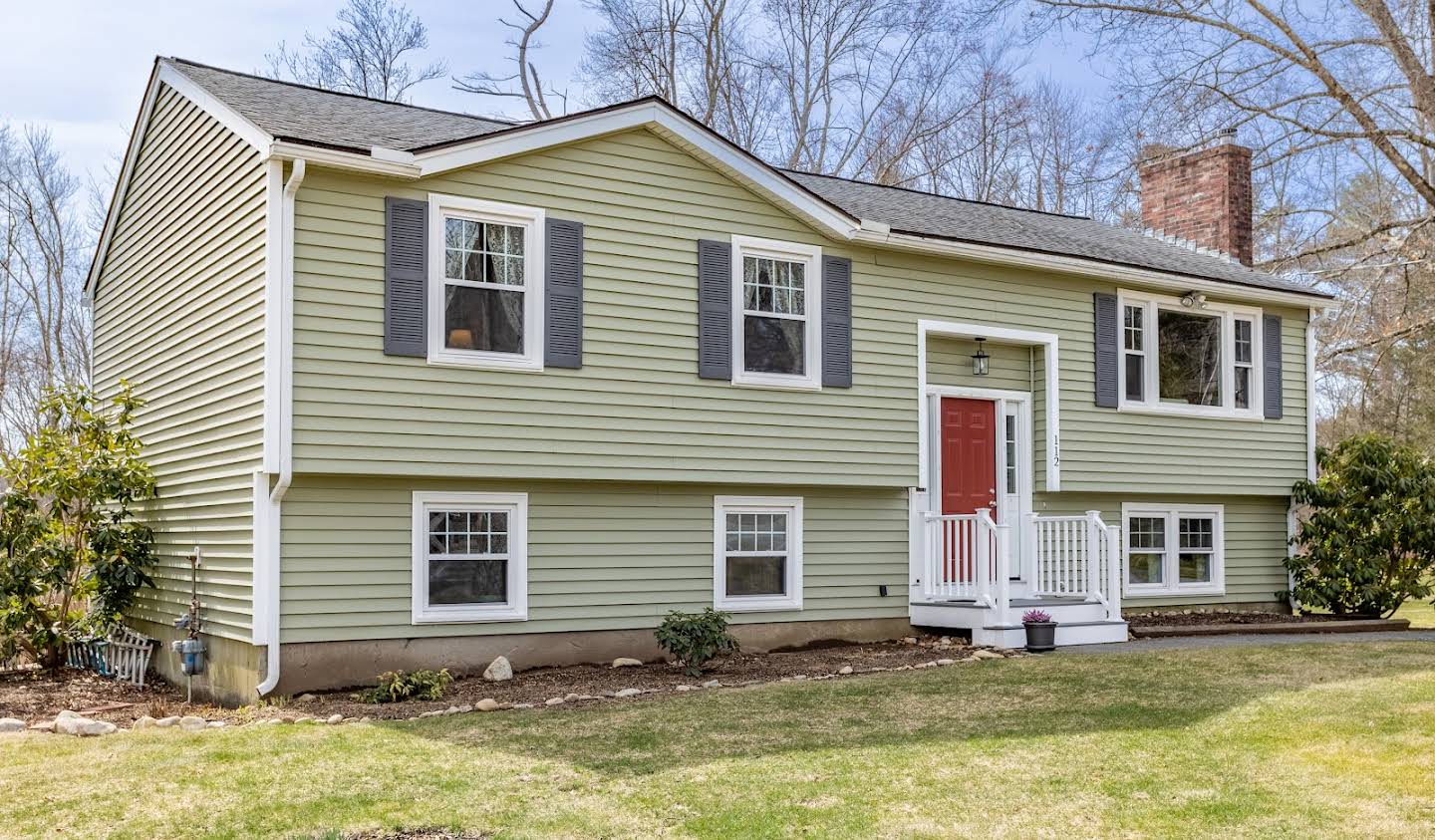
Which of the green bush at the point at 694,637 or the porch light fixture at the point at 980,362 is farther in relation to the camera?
the porch light fixture at the point at 980,362

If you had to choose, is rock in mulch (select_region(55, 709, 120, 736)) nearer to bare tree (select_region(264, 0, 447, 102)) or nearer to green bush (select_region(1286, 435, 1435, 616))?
green bush (select_region(1286, 435, 1435, 616))

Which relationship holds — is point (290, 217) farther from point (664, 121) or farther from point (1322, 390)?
point (1322, 390)

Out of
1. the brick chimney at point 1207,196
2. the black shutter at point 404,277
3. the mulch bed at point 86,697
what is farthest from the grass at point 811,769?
the brick chimney at point 1207,196

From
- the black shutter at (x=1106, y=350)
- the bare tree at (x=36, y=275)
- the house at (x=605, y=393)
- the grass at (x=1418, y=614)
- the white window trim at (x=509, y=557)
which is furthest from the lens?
the bare tree at (x=36, y=275)

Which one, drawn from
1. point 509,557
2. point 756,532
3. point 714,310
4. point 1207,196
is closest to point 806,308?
point 714,310

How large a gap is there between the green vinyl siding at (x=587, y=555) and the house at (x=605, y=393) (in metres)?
0.03

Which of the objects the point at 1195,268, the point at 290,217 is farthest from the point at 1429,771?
the point at 1195,268

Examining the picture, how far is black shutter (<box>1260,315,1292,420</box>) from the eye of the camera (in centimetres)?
1584

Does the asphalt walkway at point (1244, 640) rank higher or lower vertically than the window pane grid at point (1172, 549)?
lower

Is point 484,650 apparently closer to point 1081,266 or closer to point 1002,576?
point 1002,576

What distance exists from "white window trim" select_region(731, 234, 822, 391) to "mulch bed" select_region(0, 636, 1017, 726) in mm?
2536

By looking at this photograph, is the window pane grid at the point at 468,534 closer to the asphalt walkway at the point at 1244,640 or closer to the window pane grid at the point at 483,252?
the window pane grid at the point at 483,252

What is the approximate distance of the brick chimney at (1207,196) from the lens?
1741cm

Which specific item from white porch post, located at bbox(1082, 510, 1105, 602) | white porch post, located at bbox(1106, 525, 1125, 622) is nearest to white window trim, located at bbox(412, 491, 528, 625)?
white porch post, located at bbox(1082, 510, 1105, 602)
